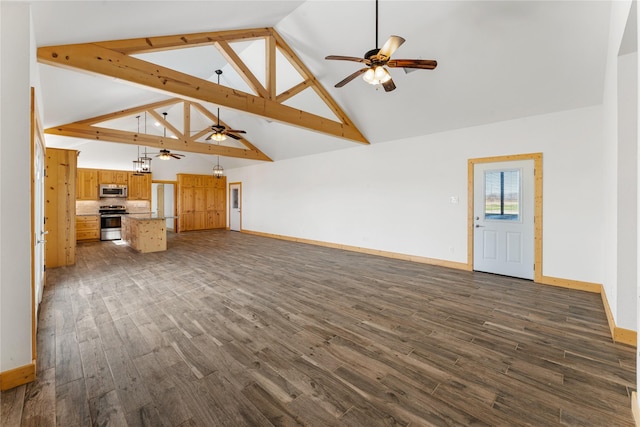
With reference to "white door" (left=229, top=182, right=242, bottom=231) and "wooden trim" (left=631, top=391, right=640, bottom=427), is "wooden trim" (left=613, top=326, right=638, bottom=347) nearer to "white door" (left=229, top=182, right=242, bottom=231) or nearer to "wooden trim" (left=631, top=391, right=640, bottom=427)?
"wooden trim" (left=631, top=391, right=640, bottom=427)

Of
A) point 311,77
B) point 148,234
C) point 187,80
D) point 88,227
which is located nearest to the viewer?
point 187,80

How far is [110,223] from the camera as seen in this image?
9.05 m

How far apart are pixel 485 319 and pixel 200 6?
15.2 ft

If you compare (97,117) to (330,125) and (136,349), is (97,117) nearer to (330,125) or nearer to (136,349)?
(330,125)

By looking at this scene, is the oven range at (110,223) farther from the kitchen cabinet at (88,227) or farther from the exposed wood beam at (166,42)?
the exposed wood beam at (166,42)

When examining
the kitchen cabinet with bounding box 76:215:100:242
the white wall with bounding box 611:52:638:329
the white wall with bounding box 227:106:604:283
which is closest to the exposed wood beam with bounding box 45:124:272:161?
the white wall with bounding box 227:106:604:283

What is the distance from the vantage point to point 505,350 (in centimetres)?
241

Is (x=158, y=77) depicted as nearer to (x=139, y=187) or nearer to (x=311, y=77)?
(x=311, y=77)

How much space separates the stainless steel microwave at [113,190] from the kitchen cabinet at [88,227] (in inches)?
34.9

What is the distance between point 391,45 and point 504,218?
376 cm

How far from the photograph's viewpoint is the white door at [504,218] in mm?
4557

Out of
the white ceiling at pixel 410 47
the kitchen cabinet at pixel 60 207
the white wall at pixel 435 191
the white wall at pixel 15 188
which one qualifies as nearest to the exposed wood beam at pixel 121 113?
the white ceiling at pixel 410 47

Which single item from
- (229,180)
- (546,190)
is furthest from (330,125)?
(229,180)

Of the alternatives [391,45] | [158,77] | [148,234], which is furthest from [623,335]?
[148,234]
